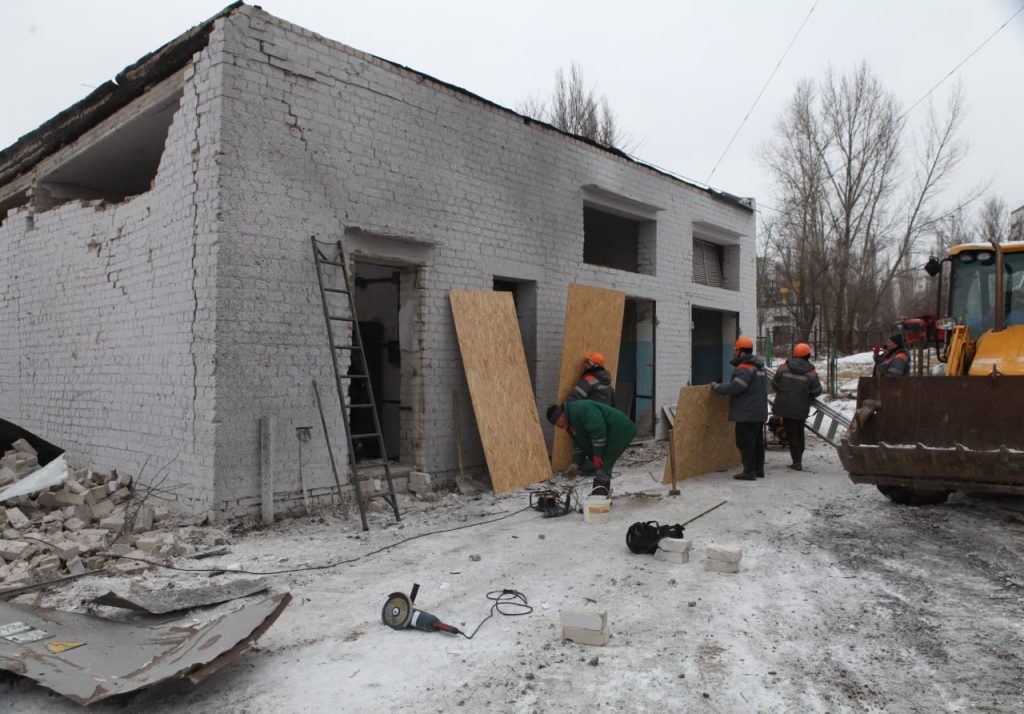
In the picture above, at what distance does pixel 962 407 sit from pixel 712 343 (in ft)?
29.6

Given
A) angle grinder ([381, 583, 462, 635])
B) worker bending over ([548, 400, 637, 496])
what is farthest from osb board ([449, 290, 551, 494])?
angle grinder ([381, 583, 462, 635])

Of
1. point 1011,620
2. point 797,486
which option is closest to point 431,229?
point 797,486

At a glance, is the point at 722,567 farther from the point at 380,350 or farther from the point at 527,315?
the point at 380,350

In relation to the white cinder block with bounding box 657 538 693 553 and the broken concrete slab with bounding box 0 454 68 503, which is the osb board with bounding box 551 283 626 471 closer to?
the white cinder block with bounding box 657 538 693 553

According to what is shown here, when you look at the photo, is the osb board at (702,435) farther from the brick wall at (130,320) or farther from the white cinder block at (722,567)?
the brick wall at (130,320)

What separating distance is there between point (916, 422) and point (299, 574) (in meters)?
5.77

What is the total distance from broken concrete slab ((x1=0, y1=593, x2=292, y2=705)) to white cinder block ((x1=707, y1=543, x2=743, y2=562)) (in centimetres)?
313

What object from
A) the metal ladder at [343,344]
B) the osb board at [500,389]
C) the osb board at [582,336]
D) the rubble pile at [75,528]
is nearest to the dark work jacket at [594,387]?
the osb board at [582,336]

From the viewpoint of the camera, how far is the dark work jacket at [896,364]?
8.88 metres

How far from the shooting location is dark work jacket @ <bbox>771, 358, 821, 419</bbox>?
9352 mm

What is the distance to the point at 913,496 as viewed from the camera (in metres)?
7.06

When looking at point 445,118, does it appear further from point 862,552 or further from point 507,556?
point 862,552

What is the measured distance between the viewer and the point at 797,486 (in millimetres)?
8617

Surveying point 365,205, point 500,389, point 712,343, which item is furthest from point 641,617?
point 712,343
